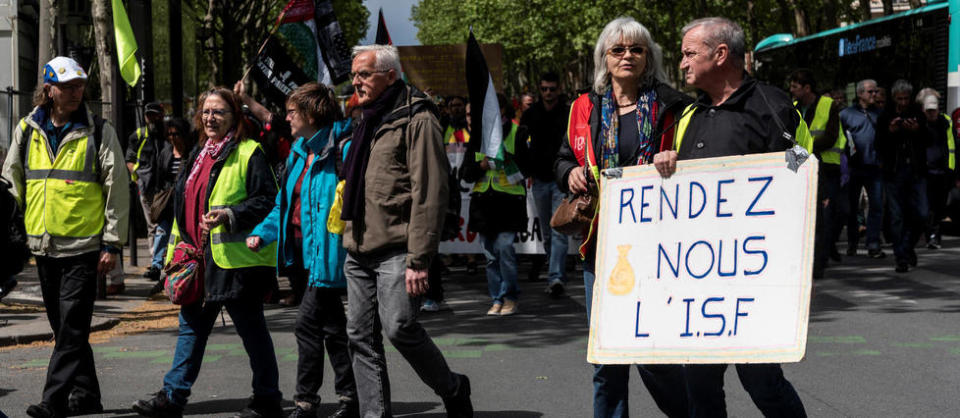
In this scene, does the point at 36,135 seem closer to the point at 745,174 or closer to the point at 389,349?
the point at 389,349

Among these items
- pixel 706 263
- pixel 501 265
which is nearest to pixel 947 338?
pixel 501 265

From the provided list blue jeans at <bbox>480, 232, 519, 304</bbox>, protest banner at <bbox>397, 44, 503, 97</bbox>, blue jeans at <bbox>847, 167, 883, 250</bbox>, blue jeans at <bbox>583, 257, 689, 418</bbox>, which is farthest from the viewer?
protest banner at <bbox>397, 44, 503, 97</bbox>

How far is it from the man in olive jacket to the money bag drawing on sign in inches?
39.3

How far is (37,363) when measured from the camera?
8125mm

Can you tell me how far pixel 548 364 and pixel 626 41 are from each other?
10.4ft

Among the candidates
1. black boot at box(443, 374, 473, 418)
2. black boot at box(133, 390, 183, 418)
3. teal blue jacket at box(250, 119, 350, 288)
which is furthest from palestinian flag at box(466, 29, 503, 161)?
black boot at box(443, 374, 473, 418)

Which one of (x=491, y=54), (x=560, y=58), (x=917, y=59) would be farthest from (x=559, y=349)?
(x=560, y=58)

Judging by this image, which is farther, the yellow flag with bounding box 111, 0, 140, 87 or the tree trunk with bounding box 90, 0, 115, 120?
the tree trunk with bounding box 90, 0, 115, 120

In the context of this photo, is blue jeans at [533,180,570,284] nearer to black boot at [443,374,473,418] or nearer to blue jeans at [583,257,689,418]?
black boot at [443,374,473,418]

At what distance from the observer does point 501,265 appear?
10328mm

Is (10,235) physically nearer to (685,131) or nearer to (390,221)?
(390,221)

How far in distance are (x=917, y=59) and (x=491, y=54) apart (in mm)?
6083

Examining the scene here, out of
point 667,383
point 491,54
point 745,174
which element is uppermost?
point 491,54

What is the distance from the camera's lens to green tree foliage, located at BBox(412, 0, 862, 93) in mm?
35894
